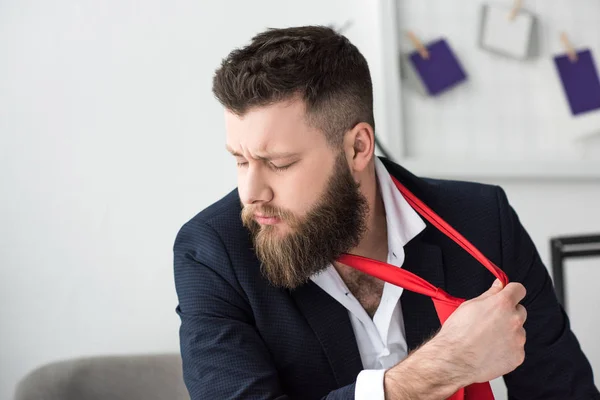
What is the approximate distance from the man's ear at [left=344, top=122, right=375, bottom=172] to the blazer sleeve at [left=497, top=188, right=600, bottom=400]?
321mm

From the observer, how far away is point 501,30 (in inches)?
84.8

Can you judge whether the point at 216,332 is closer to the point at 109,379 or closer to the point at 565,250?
the point at 109,379

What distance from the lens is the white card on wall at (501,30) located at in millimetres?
2156

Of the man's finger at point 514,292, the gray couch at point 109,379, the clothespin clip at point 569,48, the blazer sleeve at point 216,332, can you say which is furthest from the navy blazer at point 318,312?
the clothespin clip at point 569,48

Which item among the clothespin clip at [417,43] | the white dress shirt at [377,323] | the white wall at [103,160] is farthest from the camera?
the clothespin clip at [417,43]

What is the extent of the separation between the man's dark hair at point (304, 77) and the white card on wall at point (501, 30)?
79cm

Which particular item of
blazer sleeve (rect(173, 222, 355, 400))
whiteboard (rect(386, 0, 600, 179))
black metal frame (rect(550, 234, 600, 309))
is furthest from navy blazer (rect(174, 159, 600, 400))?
black metal frame (rect(550, 234, 600, 309))

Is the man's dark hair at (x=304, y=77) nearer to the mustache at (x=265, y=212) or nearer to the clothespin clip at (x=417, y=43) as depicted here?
the mustache at (x=265, y=212)

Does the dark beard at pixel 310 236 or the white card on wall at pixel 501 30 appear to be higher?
the white card on wall at pixel 501 30

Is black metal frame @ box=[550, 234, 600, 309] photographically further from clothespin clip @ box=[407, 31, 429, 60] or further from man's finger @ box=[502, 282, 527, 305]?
man's finger @ box=[502, 282, 527, 305]

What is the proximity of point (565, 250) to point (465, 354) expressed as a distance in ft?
3.74

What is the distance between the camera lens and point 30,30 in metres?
1.91

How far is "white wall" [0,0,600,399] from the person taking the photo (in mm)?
1916

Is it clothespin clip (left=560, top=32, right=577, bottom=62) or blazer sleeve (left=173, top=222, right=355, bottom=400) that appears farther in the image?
clothespin clip (left=560, top=32, right=577, bottom=62)
